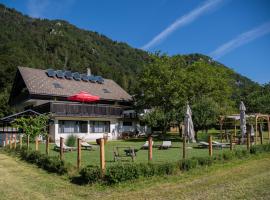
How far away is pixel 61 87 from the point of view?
1531 inches

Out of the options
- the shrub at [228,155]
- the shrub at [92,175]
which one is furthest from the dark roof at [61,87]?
the shrub at [92,175]

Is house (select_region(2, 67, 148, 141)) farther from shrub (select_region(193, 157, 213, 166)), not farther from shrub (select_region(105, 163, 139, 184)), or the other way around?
shrub (select_region(105, 163, 139, 184))

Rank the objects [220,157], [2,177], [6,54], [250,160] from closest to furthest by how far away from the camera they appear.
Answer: [2,177], [220,157], [250,160], [6,54]

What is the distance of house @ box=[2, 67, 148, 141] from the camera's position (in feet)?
109

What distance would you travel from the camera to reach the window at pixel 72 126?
33.3 meters

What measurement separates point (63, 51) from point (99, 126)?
2225 inches

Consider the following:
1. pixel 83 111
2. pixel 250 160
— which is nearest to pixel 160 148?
pixel 250 160

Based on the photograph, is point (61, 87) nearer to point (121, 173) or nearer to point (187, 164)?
point (187, 164)

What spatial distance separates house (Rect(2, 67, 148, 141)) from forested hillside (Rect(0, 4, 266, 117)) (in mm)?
19183

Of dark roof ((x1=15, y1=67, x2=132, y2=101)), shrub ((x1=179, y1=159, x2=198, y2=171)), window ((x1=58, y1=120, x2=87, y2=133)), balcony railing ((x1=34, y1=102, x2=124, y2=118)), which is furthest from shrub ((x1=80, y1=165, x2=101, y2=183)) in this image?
dark roof ((x1=15, y1=67, x2=132, y2=101))

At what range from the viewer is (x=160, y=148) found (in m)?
22.4

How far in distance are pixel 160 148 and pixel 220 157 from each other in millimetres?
8036

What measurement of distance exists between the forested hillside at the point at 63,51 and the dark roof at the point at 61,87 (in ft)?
63.3

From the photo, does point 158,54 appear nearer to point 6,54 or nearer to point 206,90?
point 206,90
